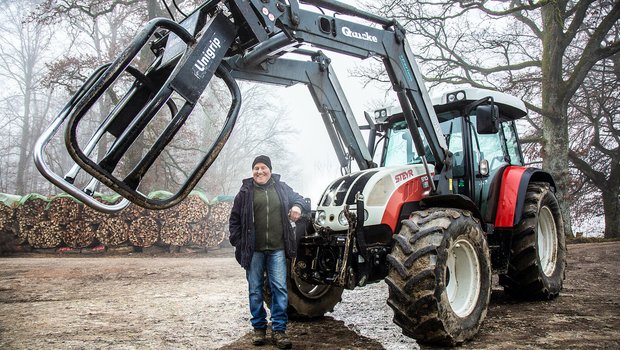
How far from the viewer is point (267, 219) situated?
426 centimetres

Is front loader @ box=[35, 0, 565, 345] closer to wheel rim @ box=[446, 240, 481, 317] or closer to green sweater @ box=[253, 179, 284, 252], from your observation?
wheel rim @ box=[446, 240, 481, 317]

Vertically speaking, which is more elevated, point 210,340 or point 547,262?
point 547,262

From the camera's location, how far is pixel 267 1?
378 centimetres

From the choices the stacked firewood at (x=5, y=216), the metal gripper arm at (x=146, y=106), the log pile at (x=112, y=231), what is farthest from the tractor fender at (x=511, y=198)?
the stacked firewood at (x=5, y=216)

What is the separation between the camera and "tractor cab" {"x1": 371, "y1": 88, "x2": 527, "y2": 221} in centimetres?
535

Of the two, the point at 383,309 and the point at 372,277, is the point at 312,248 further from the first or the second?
the point at 383,309

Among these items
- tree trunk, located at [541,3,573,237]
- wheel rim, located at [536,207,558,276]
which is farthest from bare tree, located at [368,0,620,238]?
wheel rim, located at [536,207,558,276]

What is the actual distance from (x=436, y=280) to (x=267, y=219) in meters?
1.59

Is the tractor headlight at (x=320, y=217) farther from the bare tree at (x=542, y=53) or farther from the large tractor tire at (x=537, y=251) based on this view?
the bare tree at (x=542, y=53)

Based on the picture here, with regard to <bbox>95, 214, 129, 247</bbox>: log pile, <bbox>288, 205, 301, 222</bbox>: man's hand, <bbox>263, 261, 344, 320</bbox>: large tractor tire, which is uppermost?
<bbox>288, 205, 301, 222</bbox>: man's hand

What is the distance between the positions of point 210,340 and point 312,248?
1329mm

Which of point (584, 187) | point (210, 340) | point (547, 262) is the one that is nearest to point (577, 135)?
point (584, 187)

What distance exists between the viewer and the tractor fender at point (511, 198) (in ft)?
17.0

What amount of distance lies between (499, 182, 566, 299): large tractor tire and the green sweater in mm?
2984
